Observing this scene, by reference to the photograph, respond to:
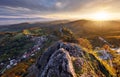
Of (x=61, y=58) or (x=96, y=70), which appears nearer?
(x=61, y=58)

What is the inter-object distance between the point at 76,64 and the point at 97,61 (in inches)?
219

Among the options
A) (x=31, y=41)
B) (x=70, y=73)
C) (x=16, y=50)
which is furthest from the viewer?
(x=31, y=41)

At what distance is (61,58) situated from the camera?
2333 cm

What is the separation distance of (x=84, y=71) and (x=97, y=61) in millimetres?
5438

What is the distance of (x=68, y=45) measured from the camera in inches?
1121

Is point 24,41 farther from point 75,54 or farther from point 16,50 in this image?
point 75,54

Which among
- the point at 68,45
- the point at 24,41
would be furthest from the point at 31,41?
the point at 68,45

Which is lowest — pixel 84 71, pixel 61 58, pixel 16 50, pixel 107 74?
pixel 16 50

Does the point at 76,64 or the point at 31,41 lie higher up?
the point at 76,64

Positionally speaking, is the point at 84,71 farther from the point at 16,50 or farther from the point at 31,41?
the point at 31,41

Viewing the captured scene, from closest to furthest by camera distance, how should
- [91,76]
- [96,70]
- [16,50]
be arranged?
[91,76]
[96,70]
[16,50]

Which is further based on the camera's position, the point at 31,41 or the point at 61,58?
the point at 31,41

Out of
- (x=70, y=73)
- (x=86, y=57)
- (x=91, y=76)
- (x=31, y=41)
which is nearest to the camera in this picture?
(x=70, y=73)

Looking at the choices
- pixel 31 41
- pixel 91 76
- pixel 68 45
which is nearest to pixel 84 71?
pixel 91 76
